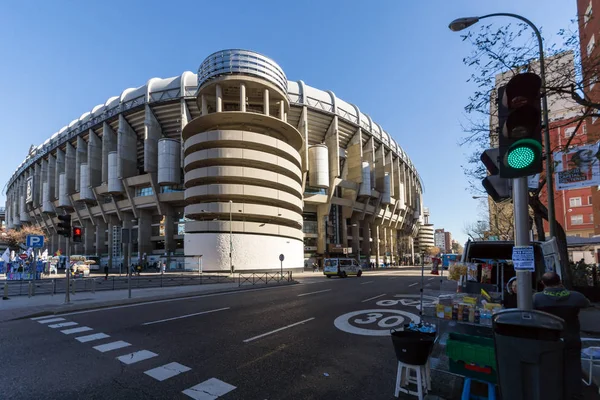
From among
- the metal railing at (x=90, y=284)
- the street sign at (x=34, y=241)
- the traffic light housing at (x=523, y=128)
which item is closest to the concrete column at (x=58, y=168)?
the metal railing at (x=90, y=284)

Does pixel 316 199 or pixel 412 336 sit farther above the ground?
pixel 316 199

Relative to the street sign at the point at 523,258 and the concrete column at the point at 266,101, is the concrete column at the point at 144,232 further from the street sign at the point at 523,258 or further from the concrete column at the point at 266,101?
the street sign at the point at 523,258

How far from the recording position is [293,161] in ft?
185

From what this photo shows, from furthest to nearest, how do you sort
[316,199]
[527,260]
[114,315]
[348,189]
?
[348,189], [316,199], [114,315], [527,260]

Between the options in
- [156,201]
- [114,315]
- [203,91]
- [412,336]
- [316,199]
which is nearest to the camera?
[412,336]

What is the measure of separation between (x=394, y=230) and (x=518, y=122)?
101m

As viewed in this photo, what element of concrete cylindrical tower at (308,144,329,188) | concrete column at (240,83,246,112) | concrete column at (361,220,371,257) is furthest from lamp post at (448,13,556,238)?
concrete column at (361,220,371,257)

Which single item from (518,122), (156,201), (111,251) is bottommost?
(111,251)

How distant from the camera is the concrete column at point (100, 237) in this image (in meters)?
70.6

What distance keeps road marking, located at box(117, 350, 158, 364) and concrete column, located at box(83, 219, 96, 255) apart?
79.2m

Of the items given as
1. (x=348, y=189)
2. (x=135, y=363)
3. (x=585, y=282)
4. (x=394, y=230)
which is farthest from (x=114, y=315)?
(x=394, y=230)

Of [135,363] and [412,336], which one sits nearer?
[412,336]

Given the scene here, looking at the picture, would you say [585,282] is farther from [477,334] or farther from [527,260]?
[527,260]

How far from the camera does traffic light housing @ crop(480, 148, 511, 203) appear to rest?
4.43 meters
